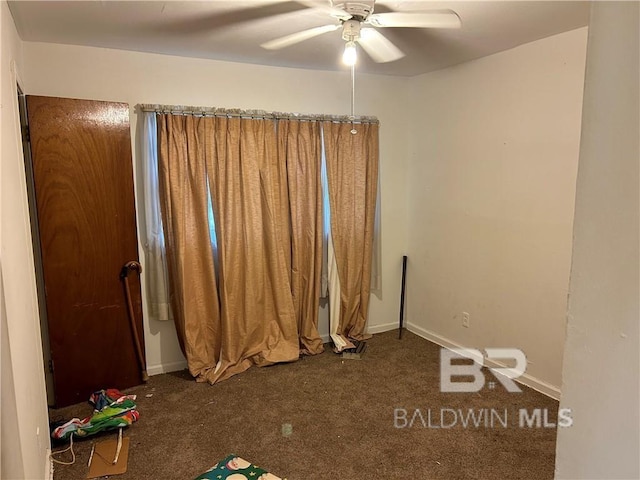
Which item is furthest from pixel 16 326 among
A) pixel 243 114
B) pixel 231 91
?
pixel 231 91

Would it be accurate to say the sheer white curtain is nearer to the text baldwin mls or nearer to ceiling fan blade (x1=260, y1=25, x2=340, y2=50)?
ceiling fan blade (x1=260, y1=25, x2=340, y2=50)

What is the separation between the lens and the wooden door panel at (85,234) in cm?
262

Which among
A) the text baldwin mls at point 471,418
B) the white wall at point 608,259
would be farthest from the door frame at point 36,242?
the white wall at point 608,259

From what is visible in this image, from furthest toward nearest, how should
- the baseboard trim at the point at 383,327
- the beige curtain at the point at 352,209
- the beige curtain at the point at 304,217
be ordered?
the baseboard trim at the point at 383,327
the beige curtain at the point at 352,209
the beige curtain at the point at 304,217

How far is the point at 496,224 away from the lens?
3.18m

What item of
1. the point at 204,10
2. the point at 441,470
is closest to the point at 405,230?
the point at 441,470

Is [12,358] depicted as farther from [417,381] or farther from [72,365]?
[417,381]

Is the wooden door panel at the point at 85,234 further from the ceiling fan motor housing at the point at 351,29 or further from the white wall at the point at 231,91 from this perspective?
the ceiling fan motor housing at the point at 351,29

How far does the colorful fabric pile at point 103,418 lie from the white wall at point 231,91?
52cm

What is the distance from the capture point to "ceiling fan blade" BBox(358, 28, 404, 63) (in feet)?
7.76

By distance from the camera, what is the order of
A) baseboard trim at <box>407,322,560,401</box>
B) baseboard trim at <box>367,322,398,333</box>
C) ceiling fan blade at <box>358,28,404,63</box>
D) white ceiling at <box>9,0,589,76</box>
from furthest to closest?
baseboard trim at <box>367,322,398,333</box>, baseboard trim at <box>407,322,560,401</box>, ceiling fan blade at <box>358,28,404,63</box>, white ceiling at <box>9,0,589,76</box>

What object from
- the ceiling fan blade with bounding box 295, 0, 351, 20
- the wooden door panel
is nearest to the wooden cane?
the wooden door panel

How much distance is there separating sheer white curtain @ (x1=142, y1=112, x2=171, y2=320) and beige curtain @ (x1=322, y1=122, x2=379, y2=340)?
1326 millimetres

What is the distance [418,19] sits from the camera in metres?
2.01
